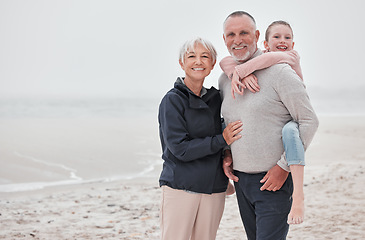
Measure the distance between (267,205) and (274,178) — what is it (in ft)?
0.55

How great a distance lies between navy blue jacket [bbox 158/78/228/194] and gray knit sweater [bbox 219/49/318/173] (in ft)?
0.49

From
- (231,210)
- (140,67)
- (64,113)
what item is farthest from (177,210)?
(140,67)

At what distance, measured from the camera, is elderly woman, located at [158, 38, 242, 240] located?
7.48ft

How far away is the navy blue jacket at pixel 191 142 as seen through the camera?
2271 millimetres

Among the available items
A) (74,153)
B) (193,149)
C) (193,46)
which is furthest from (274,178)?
(74,153)

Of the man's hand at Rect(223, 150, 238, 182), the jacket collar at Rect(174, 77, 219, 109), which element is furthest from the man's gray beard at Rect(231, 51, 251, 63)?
the man's hand at Rect(223, 150, 238, 182)

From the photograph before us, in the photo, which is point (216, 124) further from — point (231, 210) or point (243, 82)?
point (231, 210)

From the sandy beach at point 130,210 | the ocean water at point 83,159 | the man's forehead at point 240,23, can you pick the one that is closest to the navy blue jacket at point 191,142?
the man's forehead at point 240,23

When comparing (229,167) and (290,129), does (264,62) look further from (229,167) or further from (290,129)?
(229,167)

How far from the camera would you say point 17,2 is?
46062 mm

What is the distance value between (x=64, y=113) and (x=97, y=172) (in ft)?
39.1

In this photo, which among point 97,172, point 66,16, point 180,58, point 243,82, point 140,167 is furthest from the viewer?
point 66,16

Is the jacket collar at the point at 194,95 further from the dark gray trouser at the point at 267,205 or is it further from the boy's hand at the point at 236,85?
the dark gray trouser at the point at 267,205

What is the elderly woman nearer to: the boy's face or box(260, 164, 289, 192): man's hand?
box(260, 164, 289, 192): man's hand
